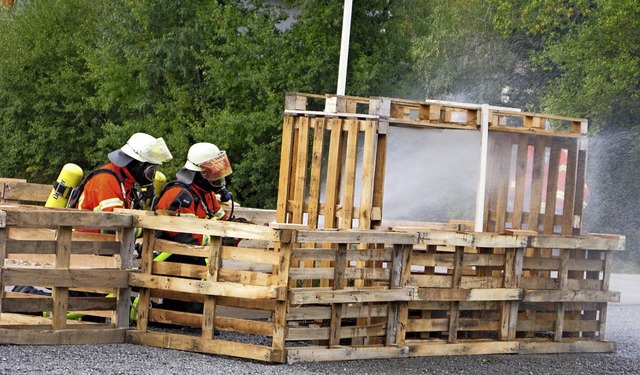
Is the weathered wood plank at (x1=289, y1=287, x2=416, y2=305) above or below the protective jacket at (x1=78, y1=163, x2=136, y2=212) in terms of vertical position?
below

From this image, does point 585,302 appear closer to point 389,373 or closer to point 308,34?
point 389,373

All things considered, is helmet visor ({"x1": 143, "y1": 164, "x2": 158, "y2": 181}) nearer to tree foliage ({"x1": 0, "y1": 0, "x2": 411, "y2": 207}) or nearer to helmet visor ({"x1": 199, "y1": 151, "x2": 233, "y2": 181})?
helmet visor ({"x1": 199, "y1": 151, "x2": 233, "y2": 181})

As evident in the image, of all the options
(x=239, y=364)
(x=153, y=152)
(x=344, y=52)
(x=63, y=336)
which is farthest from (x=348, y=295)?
(x=344, y=52)

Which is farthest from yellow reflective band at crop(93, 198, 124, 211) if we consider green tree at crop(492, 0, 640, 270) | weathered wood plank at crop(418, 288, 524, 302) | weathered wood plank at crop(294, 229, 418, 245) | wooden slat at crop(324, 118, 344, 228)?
green tree at crop(492, 0, 640, 270)

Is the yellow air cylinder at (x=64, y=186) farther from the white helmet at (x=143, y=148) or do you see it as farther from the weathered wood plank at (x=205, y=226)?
the weathered wood plank at (x=205, y=226)

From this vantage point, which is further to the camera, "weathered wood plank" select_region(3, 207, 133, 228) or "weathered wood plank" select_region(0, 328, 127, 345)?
"weathered wood plank" select_region(0, 328, 127, 345)

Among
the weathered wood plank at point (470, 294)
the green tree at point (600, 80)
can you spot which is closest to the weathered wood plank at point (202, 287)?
the weathered wood plank at point (470, 294)

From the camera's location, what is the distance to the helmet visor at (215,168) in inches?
512

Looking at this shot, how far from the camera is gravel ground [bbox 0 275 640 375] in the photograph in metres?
10.2

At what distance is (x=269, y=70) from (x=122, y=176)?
20.5 meters

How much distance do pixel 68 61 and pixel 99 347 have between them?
31327 mm

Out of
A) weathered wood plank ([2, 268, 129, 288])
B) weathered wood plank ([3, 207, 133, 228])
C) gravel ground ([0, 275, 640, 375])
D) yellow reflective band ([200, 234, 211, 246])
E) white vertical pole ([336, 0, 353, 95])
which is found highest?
white vertical pole ([336, 0, 353, 95])

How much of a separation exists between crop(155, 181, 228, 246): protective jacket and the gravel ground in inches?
49.5

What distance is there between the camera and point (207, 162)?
13.0 metres
